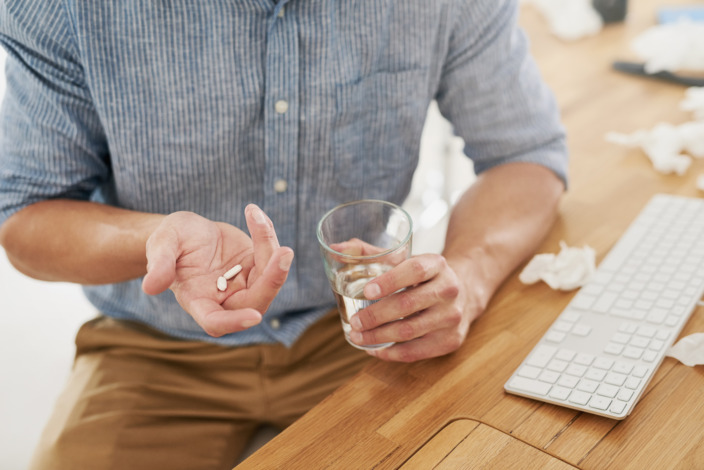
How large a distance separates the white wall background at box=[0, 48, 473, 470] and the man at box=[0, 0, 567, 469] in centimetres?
23

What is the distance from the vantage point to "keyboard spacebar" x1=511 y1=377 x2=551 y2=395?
82cm

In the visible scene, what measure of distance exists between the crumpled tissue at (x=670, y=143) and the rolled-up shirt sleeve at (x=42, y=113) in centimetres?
94

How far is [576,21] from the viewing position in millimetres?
1827

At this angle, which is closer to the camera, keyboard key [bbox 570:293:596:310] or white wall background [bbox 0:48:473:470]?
keyboard key [bbox 570:293:596:310]

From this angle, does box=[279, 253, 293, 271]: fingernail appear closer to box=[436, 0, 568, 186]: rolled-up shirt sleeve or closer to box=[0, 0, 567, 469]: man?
box=[0, 0, 567, 469]: man

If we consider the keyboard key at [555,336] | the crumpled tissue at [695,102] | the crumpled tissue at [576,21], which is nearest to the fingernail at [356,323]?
the keyboard key at [555,336]

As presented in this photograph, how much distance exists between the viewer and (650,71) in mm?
1568

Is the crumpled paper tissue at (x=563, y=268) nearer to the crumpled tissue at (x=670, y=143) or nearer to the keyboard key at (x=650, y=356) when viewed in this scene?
the keyboard key at (x=650, y=356)

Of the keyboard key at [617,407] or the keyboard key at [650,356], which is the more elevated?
the keyboard key at [617,407]

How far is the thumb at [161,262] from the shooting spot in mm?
729

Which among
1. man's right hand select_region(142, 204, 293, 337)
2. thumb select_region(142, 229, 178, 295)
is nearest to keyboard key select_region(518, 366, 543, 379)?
man's right hand select_region(142, 204, 293, 337)

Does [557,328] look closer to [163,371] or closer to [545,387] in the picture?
[545,387]

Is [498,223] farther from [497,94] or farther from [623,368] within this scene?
[623,368]

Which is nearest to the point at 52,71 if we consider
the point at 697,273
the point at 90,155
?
the point at 90,155
